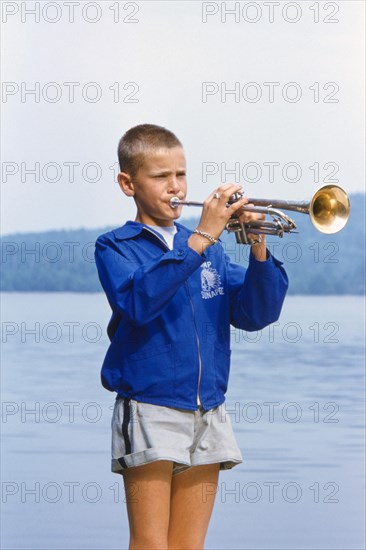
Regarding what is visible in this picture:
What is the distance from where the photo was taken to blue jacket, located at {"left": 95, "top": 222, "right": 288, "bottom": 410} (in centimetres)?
186

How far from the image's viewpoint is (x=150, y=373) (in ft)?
6.22

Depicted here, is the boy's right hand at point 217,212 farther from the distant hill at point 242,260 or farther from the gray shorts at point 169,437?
the distant hill at point 242,260

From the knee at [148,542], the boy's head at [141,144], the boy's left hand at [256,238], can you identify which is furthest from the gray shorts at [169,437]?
the boy's head at [141,144]

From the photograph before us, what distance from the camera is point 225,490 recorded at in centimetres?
371

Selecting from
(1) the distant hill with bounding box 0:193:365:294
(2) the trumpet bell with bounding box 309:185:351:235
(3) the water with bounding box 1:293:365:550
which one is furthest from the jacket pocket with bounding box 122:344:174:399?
(1) the distant hill with bounding box 0:193:365:294

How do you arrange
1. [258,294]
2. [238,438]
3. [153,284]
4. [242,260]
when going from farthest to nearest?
1. [242,260]
2. [238,438]
3. [258,294]
4. [153,284]

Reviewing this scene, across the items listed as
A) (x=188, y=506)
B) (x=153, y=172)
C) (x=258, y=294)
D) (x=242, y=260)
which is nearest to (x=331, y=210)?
(x=258, y=294)

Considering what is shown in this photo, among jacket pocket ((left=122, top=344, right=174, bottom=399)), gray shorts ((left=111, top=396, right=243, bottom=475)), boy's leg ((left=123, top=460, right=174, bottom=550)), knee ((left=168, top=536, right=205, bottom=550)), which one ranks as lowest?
knee ((left=168, top=536, right=205, bottom=550))

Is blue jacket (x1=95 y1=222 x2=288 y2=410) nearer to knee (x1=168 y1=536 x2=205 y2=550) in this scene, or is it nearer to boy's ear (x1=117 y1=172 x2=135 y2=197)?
boy's ear (x1=117 y1=172 x2=135 y2=197)

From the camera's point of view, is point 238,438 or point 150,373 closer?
point 150,373

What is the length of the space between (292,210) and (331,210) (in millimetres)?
67

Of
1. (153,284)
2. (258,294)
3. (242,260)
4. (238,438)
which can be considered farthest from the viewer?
(242,260)

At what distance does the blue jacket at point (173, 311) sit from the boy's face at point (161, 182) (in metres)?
0.04

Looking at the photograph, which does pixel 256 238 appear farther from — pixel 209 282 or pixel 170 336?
pixel 170 336
